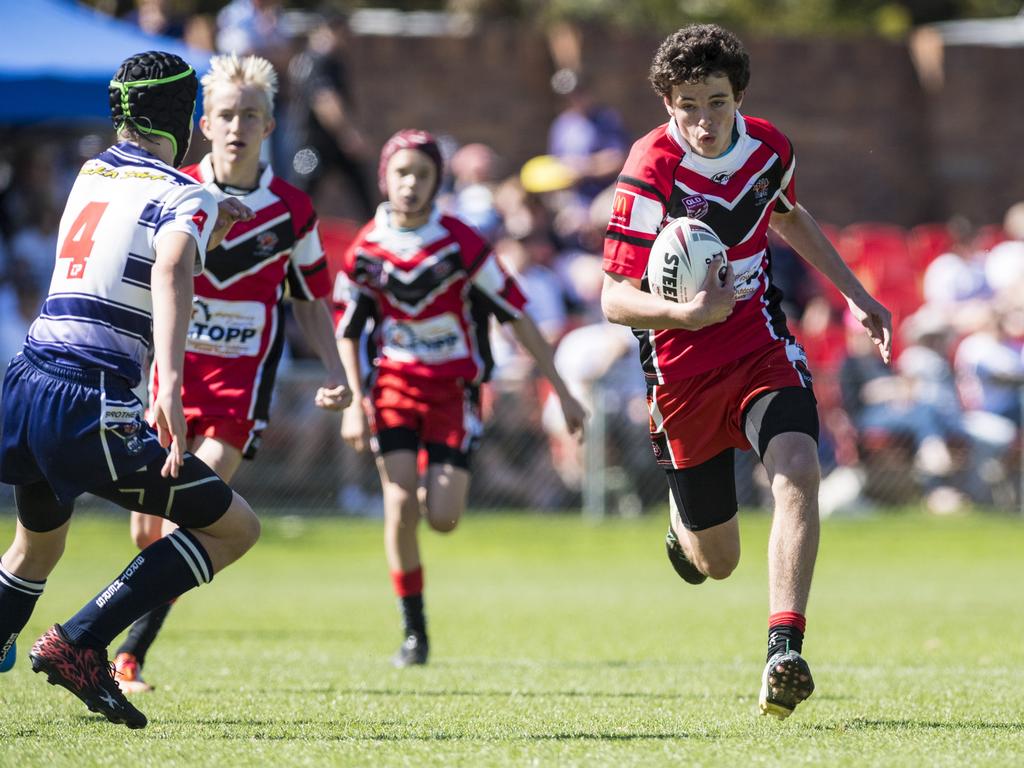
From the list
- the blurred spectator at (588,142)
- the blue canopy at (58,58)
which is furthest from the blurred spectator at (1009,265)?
the blue canopy at (58,58)

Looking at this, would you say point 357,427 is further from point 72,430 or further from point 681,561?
point 72,430

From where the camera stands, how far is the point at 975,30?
78.3 feet

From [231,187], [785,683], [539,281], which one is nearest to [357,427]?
[231,187]

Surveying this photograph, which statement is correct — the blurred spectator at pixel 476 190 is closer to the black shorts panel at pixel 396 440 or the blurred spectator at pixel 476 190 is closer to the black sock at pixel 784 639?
the black shorts panel at pixel 396 440

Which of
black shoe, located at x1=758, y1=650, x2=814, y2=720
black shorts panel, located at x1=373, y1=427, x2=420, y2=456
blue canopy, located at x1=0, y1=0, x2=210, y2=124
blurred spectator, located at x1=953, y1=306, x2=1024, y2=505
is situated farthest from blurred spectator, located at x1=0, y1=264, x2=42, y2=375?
black shoe, located at x1=758, y1=650, x2=814, y2=720

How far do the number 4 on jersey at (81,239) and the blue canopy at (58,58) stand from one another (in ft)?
29.3

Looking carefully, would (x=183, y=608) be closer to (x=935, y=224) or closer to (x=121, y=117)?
(x=121, y=117)

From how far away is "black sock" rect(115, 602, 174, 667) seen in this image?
7.21 metres

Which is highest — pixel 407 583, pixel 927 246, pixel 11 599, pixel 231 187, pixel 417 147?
pixel 417 147

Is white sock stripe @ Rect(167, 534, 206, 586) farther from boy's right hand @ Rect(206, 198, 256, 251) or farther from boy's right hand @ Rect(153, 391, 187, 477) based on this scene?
boy's right hand @ Rect(206, 198, 256, 251)

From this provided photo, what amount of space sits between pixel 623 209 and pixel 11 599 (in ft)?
8.42

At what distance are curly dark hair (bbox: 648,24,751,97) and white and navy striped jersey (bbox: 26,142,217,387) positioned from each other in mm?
1728

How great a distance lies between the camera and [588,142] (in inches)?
690

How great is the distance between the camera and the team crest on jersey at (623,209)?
5.96 meters
